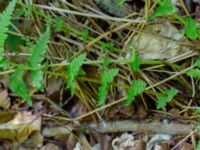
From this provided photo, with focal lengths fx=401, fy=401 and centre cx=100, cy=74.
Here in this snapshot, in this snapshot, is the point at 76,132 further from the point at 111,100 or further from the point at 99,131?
the point at 111,100

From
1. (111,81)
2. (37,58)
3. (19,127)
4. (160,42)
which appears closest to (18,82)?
(37,58)

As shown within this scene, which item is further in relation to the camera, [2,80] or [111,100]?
[2,80]

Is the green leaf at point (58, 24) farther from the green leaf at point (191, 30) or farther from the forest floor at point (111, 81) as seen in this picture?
the green leaf at point (191, 30)

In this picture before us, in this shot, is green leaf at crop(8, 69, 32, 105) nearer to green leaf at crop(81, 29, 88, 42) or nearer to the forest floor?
the forest floor

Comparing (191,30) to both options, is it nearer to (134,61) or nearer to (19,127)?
(134,61)

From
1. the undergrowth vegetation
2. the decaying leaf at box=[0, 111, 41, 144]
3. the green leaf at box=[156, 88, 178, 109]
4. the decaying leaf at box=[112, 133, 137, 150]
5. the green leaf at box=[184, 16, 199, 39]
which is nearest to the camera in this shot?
the undergrowth vegetation

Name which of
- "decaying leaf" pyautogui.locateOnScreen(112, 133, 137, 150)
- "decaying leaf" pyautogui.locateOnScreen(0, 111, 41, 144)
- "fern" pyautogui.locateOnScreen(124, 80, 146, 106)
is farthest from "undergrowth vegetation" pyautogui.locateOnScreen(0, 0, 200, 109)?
"decaying leaf" pyautogui.locateOnScreen(0, 111, 41, 144)

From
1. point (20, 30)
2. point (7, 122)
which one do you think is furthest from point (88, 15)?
point (7, 122)
